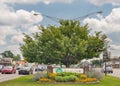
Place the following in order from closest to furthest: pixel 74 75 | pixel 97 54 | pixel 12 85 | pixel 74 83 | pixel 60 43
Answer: pixel 12 85, pixel 74 83, pixel 74 75, pixel 60 43, pixel 97 54

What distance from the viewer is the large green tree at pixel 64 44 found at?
126ft

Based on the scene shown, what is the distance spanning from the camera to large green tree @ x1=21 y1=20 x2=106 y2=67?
126 ft

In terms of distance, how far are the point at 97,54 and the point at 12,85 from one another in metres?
14.2

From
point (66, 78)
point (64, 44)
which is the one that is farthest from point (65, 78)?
point (64, 44)

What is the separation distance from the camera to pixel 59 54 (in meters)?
38.6

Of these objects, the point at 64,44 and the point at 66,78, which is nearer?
the point at 66,78

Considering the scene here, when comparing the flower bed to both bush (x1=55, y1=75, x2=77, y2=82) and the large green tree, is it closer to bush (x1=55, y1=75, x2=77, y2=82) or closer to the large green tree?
bush (x1=55, y1=75, x2=77, y2=82)

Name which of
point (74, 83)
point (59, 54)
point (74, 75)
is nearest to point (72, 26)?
point (59, 54)

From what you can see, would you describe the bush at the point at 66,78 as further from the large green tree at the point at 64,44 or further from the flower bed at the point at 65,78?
the large green tree at the point at 64,44

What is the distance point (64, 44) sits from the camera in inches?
1502

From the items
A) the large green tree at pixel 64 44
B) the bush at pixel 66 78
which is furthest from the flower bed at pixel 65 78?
the large green tree at pixel 64 44

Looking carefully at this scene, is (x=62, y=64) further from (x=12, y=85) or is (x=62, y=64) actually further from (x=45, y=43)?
(x=12, y=85)

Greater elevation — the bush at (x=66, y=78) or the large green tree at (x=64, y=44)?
the large green tree at (x=64, y=44)

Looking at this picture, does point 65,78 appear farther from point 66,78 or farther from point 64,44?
point 64,44
